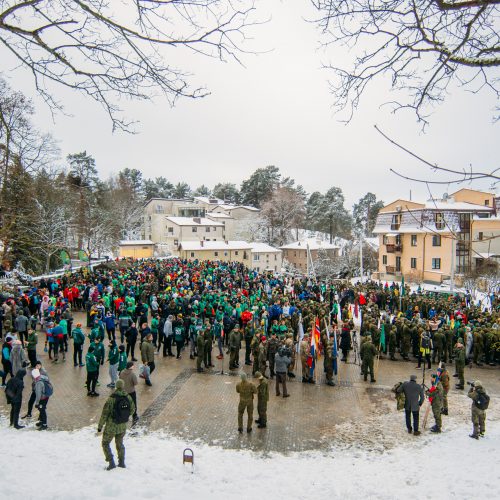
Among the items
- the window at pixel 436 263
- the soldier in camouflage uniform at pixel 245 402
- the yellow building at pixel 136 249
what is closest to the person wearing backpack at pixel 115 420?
the soldier in camouflage uniform at pixel 245 402

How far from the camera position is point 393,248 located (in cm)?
4575

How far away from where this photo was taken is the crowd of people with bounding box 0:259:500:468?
30.7ft

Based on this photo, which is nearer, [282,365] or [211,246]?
[282,365]

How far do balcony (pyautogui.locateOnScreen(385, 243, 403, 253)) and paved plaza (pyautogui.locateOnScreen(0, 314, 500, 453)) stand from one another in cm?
3287

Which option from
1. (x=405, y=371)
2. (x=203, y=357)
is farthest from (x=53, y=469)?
(x=405, y=371)

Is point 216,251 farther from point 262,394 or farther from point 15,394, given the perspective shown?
point 15,394

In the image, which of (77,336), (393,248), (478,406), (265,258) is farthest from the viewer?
(265,258)

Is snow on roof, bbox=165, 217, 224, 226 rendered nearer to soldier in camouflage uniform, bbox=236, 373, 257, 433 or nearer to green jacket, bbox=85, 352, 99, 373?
green jacket, bbox=85, 352, 99, 373

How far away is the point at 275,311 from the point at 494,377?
8763mm

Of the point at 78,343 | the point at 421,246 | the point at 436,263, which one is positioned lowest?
the point at 78,343

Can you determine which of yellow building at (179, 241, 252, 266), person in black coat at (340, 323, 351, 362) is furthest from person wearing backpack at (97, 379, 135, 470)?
yellow building at (179, 241, 252, 266)

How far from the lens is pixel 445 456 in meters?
8.07

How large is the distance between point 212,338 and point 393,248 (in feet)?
120

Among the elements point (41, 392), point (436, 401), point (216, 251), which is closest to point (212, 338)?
point (41, 392)
